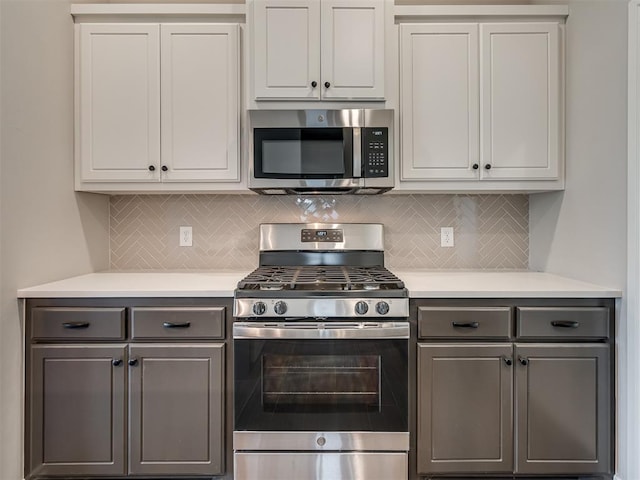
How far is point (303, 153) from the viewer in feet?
6.77

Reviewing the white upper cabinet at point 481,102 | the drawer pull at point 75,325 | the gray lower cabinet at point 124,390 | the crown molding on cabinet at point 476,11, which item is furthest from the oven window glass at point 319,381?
the crown molding on cabinet at point 476,11

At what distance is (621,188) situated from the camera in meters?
1.73

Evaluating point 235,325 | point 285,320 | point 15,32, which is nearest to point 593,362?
point 285,320

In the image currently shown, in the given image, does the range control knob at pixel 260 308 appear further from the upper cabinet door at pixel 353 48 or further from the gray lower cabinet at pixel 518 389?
the upper cabinet door at pixel 353 48

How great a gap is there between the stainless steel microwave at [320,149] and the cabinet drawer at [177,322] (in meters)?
0.68

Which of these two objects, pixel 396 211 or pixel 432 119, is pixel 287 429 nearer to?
pixel 396 211

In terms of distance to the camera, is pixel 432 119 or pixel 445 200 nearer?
pixel 432 119

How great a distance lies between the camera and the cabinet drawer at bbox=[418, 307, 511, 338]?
70.2 inches

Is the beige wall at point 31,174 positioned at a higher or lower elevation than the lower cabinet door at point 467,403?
higher

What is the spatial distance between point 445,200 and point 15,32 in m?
2.28

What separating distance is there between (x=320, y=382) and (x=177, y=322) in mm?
670

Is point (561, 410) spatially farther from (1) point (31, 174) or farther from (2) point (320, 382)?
(1) point (31, 174)

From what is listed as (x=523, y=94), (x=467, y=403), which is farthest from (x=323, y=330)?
(x=523, y=94)

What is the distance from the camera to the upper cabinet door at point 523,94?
2.13m
